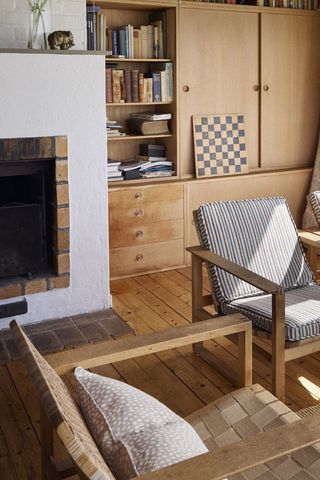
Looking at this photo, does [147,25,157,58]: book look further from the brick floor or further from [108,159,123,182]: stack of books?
the brick floor

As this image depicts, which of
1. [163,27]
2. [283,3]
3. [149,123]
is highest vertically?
[283,3]

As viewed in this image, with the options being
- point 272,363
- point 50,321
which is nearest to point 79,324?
point 50,321

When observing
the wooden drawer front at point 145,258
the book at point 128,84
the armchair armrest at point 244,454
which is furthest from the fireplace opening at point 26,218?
the armchair armrest at point 244,454

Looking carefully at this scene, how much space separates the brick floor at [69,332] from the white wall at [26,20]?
161 cm

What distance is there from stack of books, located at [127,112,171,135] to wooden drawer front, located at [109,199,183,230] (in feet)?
1.80

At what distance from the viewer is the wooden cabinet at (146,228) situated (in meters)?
4.61

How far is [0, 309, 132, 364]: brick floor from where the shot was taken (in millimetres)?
3521

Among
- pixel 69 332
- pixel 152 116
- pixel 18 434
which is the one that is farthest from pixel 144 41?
pixel 18 434

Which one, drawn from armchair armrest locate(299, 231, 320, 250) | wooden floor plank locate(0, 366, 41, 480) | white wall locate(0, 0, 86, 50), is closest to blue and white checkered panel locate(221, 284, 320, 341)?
armchair armrest locate(299, 231, 320, 250)

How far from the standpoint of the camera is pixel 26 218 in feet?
12.5

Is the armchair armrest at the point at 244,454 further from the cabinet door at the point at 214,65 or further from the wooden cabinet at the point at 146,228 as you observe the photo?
the cabinet door at the point at 214,65

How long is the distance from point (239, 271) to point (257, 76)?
269 cm

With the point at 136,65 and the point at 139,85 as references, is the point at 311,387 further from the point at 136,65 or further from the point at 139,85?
the point at 136,65

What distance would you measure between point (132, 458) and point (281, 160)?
13.8ft
